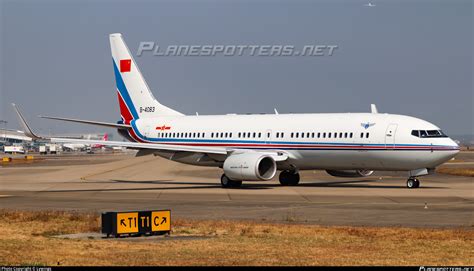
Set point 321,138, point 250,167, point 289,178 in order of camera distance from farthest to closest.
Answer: point 289,178 < point 321,138 < point 250,167

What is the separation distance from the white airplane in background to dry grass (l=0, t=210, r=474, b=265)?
1898cm

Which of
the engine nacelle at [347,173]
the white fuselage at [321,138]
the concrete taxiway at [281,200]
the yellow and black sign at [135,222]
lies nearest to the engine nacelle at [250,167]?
the concrete taxiway at [281,200]

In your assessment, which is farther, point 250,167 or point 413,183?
point 250,167

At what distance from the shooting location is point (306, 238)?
22156 mm

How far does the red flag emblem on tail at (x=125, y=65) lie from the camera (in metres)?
57.1

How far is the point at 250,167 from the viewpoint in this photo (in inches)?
1774

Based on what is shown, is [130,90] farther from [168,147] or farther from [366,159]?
[366,159]

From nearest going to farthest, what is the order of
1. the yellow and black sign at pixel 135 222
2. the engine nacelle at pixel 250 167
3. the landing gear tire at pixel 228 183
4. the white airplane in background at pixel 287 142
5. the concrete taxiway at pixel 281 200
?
the yellow and black sign at pixel 135 222 → the concrete taxiway at pixel 281 200 → the white airplane in background at pixel 287 142 → the engine nacelle at pixel 250 167 → the landing gear tire at pixel 228 183

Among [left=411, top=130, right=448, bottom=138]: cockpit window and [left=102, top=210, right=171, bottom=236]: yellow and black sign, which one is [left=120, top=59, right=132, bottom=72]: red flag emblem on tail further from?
[left=102, top=210, right=171, bottom=236]: yellow and black sign

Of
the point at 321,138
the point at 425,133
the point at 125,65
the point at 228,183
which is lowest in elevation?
the point at 228,183

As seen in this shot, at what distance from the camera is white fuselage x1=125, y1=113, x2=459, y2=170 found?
141 ft

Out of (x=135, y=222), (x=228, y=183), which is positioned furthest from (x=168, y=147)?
(x=135, y=222)

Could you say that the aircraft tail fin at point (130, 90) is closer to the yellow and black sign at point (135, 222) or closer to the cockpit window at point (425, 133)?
the cockpit window at point (425, 133)

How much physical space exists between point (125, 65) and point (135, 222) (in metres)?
36.0
